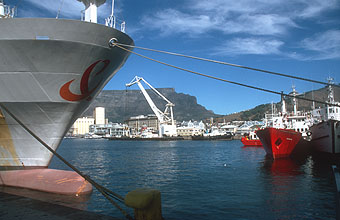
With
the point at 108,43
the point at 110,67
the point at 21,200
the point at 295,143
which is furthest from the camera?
the point at 295,143

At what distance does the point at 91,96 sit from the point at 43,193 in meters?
4.54

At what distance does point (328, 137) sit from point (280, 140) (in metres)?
4.68

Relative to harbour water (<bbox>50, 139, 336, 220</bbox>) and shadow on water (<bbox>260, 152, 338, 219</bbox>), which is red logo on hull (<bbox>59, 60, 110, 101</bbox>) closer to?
harbour water (<bbox>50, 139, 336, 220</bbox>)

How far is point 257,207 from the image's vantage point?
1090cm

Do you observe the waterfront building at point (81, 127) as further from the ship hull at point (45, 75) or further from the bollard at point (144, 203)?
the bollard at point (144, 203)

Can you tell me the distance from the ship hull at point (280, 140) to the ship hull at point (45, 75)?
69.4 feet

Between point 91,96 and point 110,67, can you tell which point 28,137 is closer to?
point 91,96

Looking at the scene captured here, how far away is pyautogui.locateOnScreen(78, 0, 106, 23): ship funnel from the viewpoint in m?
11.8

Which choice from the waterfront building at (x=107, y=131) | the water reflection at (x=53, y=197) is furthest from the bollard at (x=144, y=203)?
the waterfront building at (x=107, y=131)

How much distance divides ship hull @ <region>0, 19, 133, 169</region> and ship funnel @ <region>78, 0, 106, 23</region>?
5.39 ft

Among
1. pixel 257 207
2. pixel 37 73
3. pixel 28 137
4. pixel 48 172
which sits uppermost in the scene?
pixel 37 73

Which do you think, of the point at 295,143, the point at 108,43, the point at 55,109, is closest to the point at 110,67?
the point at 108,43

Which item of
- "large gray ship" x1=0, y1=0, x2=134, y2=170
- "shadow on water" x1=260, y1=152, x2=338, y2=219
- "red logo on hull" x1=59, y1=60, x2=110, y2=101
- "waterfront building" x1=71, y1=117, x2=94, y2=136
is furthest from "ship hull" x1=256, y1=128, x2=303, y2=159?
"waterfront building" x1=71, y1=117, x2=94, y2=136

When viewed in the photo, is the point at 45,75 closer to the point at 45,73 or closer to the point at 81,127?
the point at 45,73
